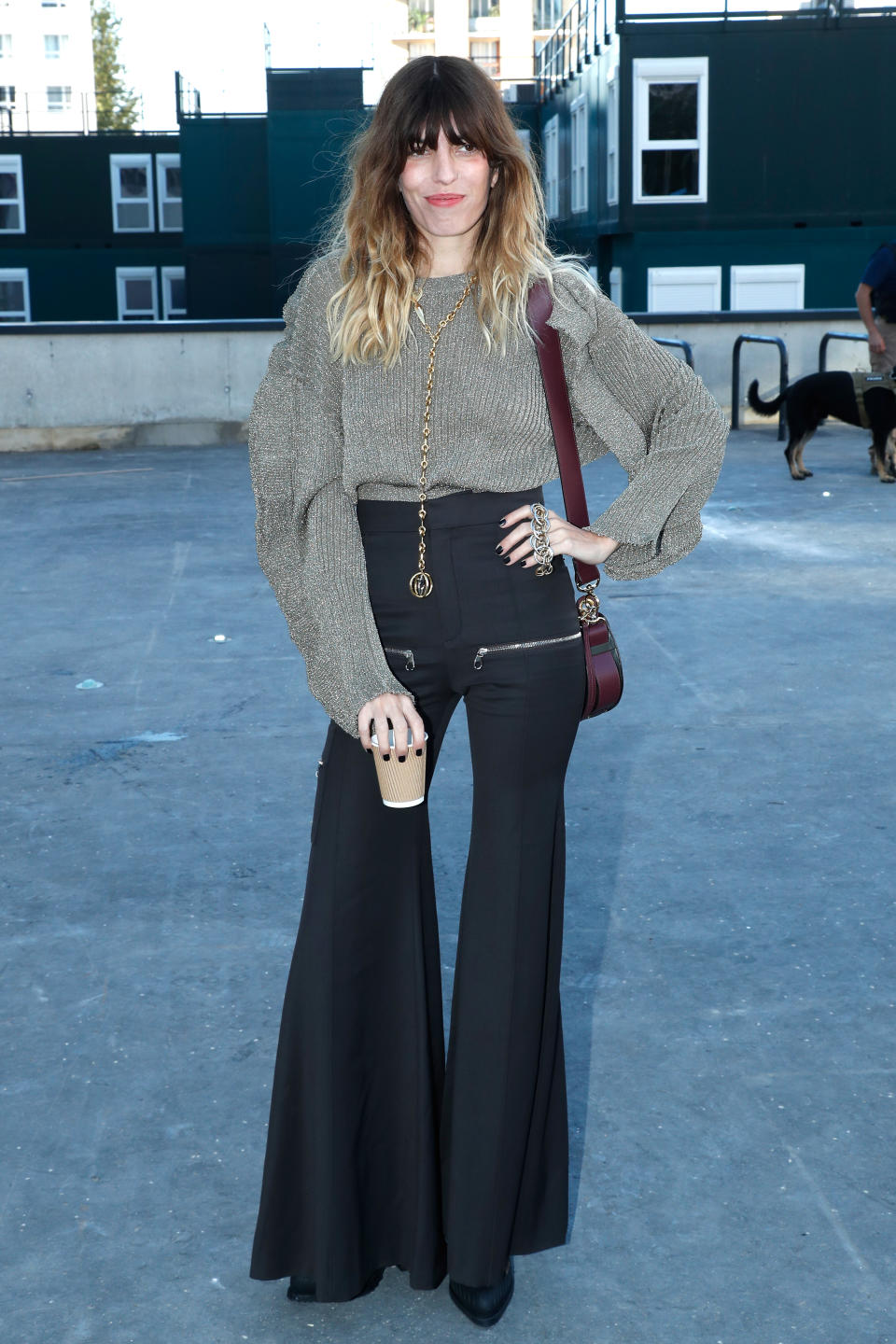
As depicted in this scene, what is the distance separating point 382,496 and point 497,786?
1.71 ft

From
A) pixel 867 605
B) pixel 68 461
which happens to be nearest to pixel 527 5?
pixel 68 461

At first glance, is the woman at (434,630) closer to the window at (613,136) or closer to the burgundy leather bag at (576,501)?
the burgundy leather bag at (576,501)

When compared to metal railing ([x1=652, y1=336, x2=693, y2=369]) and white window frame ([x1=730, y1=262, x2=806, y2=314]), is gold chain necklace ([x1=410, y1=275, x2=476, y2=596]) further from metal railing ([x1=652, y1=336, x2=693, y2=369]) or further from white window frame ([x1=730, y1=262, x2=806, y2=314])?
white window frame ([x1=730, y1=262, x2=806, y2=314])

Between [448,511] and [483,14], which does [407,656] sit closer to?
[448,511]

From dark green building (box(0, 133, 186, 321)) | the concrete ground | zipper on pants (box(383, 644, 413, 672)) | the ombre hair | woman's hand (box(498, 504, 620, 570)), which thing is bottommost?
the concrete ground

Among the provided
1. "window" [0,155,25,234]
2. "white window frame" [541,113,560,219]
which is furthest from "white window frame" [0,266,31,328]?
"white window frame" [541,113,560,219]

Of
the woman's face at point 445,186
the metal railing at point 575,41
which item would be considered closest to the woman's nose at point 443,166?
the woman's face at point 445,186

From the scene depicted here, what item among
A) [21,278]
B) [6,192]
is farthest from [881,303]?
[6,192]

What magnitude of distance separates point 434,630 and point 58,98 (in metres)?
113

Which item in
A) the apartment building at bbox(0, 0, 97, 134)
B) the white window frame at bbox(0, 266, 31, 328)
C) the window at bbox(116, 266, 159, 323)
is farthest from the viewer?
the apartment building at bbox(0, 0, 97, 134)

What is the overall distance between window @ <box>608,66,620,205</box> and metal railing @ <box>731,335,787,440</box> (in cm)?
1204

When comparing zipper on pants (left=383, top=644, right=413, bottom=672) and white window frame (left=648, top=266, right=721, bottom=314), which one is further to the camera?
white window frame (left=648, top=266, right=721, bottom=314)

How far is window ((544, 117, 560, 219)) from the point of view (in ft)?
118

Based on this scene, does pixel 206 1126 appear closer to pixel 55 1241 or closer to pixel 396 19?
pixel 55 1241
